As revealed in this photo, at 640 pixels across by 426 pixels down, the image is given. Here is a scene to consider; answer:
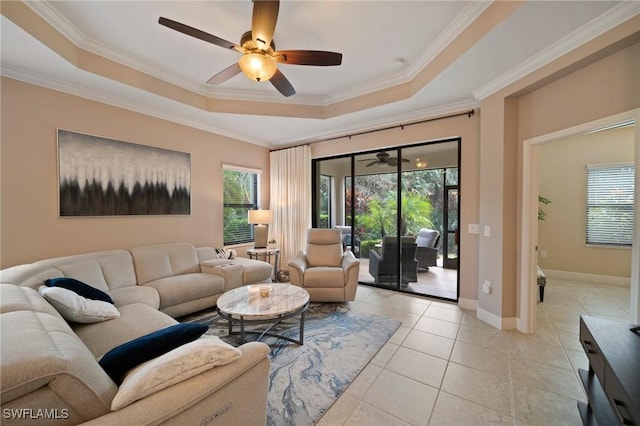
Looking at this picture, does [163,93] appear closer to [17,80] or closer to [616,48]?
[17,80]

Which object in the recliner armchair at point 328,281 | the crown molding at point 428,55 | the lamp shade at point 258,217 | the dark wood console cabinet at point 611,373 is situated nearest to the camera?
the dark wood console cabinet at point 611,373

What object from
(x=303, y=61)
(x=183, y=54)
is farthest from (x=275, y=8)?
(x=183, y=54)

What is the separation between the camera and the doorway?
3982 millimetres

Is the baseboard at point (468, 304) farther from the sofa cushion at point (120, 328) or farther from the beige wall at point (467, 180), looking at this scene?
the sofa cushion at point (120, 328)

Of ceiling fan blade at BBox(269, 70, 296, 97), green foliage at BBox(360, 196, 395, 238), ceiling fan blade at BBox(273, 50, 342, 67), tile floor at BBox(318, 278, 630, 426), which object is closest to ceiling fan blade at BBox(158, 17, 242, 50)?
ceiling fan blade at BBox(273, 50, 342, 67)

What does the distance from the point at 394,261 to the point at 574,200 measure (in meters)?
3.69

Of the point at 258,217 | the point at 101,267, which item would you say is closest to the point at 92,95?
the point at 101,267

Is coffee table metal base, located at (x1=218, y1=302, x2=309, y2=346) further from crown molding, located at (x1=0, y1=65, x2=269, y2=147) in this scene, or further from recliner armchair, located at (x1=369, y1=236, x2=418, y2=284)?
crown molding, located at (x1=0, y1=65, x2=269, y2=147)

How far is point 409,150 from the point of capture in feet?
13.5

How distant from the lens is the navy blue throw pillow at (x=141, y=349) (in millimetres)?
1103

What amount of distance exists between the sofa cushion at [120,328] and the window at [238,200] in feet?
8.17

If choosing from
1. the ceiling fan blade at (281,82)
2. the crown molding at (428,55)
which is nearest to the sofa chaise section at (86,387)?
the ceiling fan blade at (281,82)

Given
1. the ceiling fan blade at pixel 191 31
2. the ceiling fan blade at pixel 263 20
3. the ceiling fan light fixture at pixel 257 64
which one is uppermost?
the ceiling fan blade at pixel 263 20

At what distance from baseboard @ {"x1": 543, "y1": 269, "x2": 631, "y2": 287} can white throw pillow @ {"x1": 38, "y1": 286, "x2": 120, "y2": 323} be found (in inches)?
269
